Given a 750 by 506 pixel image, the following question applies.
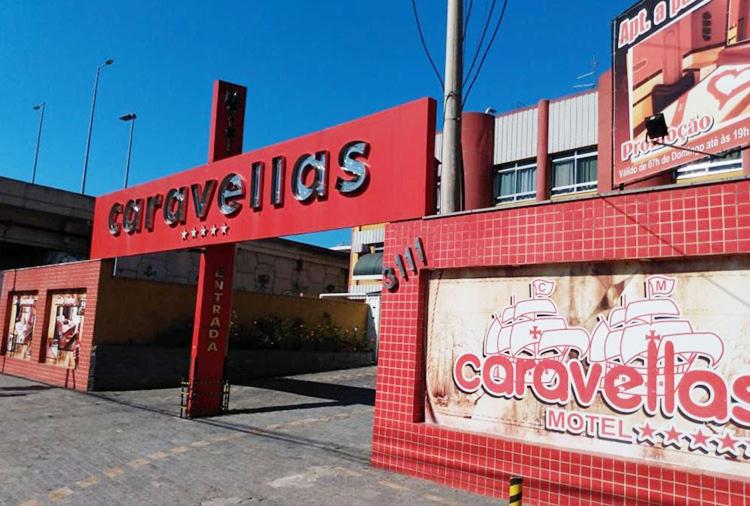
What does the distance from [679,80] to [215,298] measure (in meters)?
10.8

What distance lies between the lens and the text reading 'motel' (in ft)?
35.6

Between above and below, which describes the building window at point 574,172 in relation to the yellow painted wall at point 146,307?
above

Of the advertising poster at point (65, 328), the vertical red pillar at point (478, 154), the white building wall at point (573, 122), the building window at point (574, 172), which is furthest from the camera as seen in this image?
the vertical red pillar at point (478, 154)

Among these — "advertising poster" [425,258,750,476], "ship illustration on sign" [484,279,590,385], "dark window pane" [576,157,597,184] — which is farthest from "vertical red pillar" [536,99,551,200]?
"ship illustration on sign" [484,279,590,385]

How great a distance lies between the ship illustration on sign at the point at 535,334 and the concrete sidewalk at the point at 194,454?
6.40ft

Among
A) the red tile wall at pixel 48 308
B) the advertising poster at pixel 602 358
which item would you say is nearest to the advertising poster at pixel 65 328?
the red tile wall at pixel 48 308

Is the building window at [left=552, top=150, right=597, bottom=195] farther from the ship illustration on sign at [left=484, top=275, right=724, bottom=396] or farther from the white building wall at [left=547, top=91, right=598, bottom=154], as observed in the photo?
the ship illustration on sign at [left=484, top=275, right=724, bottom=396]

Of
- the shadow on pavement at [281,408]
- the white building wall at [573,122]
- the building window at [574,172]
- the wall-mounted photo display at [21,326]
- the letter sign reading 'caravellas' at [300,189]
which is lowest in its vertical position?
the shadow on pavement at [281,408]

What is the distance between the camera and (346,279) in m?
38.1

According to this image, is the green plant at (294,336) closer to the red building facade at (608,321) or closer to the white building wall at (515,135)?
the white building wall at (515,135)

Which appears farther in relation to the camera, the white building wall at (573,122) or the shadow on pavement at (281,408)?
the white building wall at (573,122)

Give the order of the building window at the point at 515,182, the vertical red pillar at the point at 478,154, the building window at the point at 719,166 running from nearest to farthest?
the building window at the point at 719,166 → the building window at the point at 515,182 → the vertical red pillar at the point at 478,154

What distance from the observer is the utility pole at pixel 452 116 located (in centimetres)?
966

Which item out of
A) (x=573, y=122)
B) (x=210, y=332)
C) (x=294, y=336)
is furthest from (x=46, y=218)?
(x=573, y=122)
